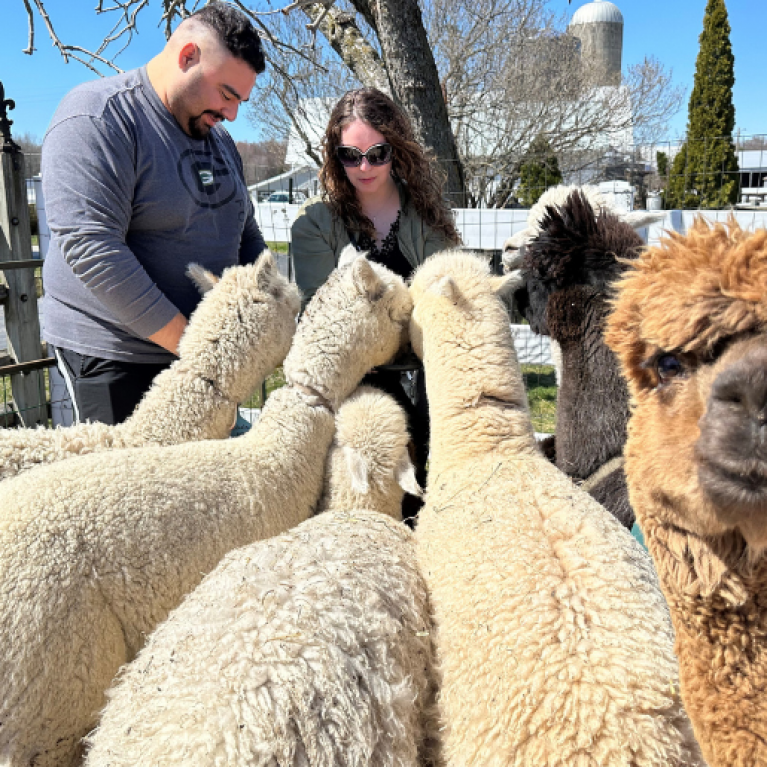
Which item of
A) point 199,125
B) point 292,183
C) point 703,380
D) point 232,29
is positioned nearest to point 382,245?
point 199,125

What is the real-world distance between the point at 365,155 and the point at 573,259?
1098 millimetres

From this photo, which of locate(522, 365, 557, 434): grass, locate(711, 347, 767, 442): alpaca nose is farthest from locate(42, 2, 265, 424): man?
locate(522, 365, 557, 434): grass

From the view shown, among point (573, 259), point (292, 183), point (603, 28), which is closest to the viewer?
point (573, 259)

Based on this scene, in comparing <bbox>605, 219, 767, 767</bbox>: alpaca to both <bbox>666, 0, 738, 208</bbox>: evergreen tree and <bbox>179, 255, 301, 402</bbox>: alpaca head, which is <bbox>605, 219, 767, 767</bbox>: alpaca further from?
<bbox>666, 0, 738, 208</bbox>: evergreen tree

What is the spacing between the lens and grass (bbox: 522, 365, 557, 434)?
5.55 metres

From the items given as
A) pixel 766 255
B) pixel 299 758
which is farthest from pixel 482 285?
pixel 299 758

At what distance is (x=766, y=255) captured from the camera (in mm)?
882

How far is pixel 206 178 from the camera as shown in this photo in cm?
271

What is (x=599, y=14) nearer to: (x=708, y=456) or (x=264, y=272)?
(x=264, y=272)

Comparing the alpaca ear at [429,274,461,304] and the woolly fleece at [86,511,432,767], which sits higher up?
the alpaca ear at [429,274,461,304]

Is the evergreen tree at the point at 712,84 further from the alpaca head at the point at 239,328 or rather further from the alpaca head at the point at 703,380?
the alpaca head at the point at 703,380

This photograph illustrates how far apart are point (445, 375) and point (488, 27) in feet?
57.9

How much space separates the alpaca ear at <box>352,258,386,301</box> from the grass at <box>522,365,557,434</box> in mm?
2448

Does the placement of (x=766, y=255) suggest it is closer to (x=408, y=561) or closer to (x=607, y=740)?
(x=607, y=740)
